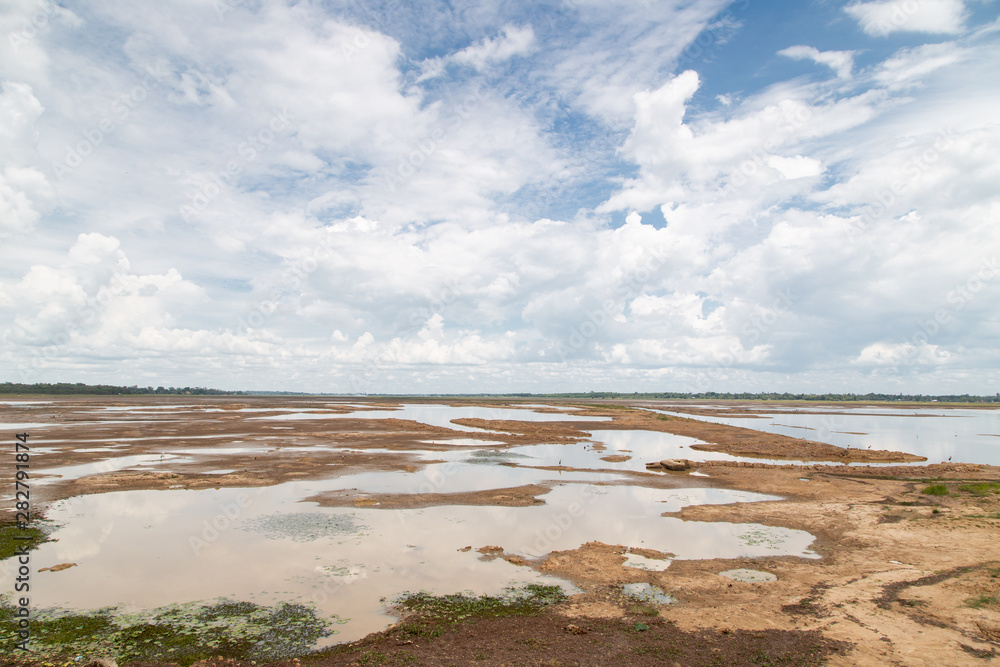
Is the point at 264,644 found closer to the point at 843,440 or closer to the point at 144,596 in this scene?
the point at 144,596

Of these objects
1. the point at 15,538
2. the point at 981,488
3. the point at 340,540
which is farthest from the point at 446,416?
the point at 15,538

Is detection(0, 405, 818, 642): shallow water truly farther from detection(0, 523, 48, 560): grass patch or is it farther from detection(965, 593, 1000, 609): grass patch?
detection(965, 593, 1000, 609): grass patch

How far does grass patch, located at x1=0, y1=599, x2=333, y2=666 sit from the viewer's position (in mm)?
10633

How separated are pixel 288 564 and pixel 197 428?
5082 centimetres

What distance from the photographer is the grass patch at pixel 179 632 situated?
419 inches

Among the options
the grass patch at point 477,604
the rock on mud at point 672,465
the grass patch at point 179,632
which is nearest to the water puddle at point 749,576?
the grass patch at point 477,604

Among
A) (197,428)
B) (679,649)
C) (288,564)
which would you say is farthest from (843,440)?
(197,428)

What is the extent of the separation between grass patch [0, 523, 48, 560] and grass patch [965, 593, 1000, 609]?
2722 cm

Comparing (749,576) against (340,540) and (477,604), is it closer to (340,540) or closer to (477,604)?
(477,604)

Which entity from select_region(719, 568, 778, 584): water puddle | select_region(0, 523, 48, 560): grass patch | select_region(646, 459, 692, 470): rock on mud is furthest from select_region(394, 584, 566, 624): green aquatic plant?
select_region(646, 459, 692, 470): rock on mud

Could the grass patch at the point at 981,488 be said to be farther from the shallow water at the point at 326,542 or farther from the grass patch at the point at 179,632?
the grass patch at the point at 179,632

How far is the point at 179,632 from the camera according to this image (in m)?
11.6

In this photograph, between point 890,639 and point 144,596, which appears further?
point 144,596

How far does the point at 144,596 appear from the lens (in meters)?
13.4
